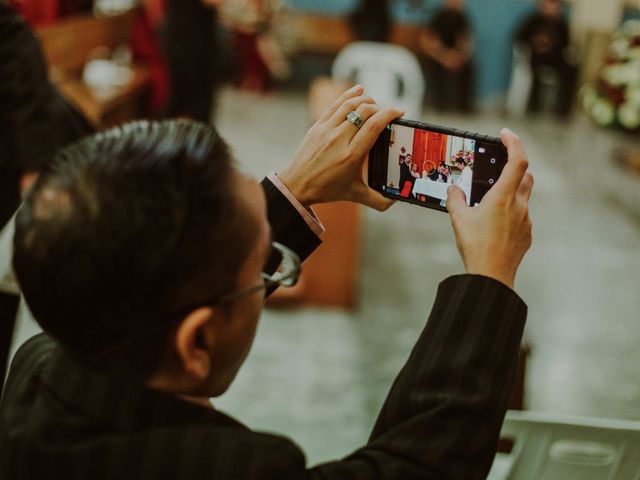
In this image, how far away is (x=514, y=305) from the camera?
0.89 meters

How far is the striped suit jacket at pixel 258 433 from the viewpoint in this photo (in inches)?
30.0

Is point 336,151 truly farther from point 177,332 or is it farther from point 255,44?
point 255,44

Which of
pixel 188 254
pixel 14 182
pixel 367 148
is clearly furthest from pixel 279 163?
pixel 188 254

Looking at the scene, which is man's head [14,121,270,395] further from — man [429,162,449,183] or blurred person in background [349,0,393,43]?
blurred person in background [349,0,393,43]

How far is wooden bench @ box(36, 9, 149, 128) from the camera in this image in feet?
14.9

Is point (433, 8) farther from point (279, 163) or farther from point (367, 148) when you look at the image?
point (367, 148)

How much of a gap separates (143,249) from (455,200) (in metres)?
0.41

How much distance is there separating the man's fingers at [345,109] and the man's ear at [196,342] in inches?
16.2

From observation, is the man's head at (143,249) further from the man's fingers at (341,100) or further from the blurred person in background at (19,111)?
the blurred person in background at (19,111)

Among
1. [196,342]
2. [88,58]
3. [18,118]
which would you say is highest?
[196,342]

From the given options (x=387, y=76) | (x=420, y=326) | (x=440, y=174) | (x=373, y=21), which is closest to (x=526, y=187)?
(x=440, y=174)

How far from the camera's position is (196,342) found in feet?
2.63

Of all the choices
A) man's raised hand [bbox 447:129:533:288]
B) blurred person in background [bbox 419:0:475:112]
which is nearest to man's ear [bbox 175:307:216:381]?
man's raised hand [bbox 447:129:533:288]

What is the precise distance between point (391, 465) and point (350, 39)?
9097 mm
